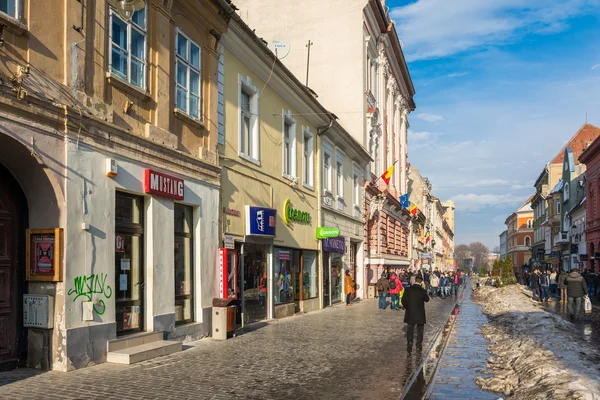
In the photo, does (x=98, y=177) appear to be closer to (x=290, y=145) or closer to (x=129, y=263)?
(x=129, y=263)

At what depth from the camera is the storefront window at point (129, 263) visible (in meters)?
11.4

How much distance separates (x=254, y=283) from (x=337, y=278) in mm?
10678

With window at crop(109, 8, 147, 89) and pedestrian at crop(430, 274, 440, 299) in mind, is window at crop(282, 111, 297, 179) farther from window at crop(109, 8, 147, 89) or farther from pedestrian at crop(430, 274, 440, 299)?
pedestrian at crop(430, 274, 440, 299)

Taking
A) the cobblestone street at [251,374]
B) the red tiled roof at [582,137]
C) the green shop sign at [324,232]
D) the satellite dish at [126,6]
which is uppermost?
the red tiled roof at [582,137]

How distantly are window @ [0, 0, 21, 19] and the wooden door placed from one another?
2.55 metres

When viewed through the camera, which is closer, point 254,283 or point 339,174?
point 254,283

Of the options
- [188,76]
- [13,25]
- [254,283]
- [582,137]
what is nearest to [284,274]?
[254,283]

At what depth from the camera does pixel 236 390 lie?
851 centimetres

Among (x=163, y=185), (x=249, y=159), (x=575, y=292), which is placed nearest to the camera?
(x=163, y=185)

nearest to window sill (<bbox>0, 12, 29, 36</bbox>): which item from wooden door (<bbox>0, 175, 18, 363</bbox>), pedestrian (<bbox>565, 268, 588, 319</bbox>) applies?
wooden door (<bbox>0, 175, 18, 363</bbox>)

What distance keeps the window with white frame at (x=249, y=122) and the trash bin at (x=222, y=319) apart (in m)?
4.59

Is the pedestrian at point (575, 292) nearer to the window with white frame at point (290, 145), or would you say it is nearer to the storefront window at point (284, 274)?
the storefront window at point (284, 274)

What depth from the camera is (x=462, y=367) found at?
35.9ft

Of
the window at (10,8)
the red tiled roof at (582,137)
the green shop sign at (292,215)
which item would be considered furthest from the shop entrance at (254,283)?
the red tiled roof at (582,137)
